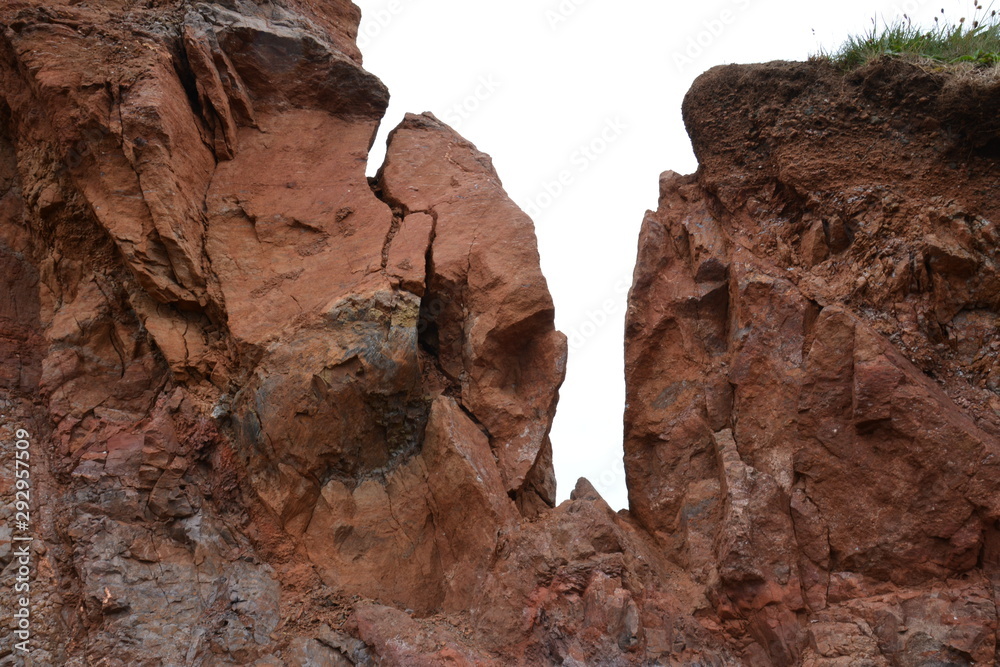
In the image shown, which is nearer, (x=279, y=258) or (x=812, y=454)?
(x=812, y=454)

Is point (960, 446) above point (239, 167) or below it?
below

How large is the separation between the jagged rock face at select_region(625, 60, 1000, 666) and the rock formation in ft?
0.11

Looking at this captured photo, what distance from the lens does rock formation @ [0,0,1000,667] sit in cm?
735

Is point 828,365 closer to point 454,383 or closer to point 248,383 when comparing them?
point 454,383

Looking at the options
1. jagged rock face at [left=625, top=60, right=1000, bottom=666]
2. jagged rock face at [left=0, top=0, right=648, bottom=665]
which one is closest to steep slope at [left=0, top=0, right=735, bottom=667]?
jagged rock face at [left=0, top=0, right=648, bottom=665]

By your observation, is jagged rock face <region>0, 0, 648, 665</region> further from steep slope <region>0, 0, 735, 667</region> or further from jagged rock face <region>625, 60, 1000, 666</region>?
jagged rock face <region>625, 60, 1000, 666</region>

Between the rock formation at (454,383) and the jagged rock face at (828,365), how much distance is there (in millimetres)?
34

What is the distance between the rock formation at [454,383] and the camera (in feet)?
24.1

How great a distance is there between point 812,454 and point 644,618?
7.88ft

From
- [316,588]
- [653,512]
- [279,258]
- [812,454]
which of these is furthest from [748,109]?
[316,588]

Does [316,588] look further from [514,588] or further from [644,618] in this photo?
[644,618]

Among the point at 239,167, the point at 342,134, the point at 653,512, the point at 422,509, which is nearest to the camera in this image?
the point at 422,509

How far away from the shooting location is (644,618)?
7.52 meters

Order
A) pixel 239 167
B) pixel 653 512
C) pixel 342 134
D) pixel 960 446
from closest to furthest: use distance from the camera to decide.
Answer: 1. pixel 960 446
2. pixel 653 512
3. pixel 239 167
4. pixel 342 134
